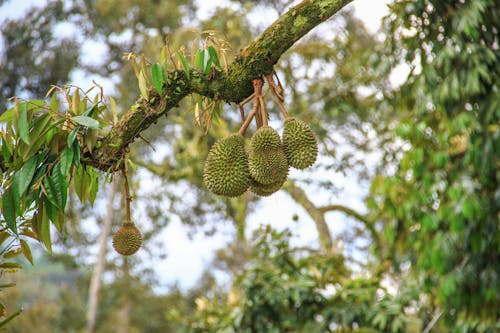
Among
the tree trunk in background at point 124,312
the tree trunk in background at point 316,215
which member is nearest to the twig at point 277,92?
the tree trunk in background at point 316,215

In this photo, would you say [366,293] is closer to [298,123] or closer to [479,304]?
[479,304]

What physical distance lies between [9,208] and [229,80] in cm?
60

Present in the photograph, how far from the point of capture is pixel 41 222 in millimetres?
1533

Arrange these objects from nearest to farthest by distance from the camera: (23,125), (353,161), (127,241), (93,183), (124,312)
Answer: (23,125)
(127,241)
(93,183)
(353,161)
(124,312)

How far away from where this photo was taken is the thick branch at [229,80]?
1468 mm

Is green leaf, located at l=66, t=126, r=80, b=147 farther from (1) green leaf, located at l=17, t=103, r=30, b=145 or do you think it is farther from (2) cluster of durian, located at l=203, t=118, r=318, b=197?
(2) cluster of durian, located at l=203, t=118, r=318, b=197

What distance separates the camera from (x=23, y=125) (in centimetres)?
143

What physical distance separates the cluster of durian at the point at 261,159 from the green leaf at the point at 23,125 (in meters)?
0.43

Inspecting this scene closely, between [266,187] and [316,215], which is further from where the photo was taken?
[316,215]

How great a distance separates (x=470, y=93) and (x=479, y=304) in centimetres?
97

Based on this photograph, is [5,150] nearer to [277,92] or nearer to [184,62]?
[184,62]

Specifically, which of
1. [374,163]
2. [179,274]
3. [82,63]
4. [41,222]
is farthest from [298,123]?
[179,274]

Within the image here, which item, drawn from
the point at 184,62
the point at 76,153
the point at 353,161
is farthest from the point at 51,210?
the point at 353,161

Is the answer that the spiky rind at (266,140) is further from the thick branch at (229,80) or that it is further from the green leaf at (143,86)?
the green leaf at (143,86)
